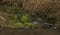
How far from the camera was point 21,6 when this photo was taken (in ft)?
104

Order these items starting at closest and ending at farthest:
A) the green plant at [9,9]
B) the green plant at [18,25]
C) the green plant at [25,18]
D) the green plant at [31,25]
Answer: the green plant at [18,25], the green plant at [31,25], the green plant at [25,18], the green plant at [9,9]

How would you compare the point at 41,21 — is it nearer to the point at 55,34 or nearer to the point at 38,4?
the point at 38,4

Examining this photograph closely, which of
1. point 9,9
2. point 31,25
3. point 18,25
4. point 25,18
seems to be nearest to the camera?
point 18,25

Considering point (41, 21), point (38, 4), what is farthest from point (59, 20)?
point (38, 4)

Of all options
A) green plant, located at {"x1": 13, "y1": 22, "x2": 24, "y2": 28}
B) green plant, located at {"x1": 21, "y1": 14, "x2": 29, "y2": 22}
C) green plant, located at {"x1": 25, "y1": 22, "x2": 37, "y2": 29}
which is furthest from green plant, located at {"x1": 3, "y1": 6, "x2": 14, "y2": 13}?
green plant, located at {"x1": 25, "y1": 22, "x2": 37, "y2": 29}

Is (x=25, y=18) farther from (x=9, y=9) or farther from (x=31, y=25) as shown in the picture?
(x=9, y=9)

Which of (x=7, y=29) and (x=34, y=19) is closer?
(x=7, y=29)

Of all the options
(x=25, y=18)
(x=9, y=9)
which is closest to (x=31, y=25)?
(x=25, y=18)

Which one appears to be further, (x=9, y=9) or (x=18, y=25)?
(x=9, y=9)

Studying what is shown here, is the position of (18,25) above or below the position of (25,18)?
above

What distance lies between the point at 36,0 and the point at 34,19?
14.5ft

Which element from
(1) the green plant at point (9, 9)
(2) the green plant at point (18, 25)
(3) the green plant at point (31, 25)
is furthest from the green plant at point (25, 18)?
(1) the green plant at point (9, 9)

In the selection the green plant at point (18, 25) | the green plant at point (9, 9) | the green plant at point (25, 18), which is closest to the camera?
the green plant at point (18, 25)

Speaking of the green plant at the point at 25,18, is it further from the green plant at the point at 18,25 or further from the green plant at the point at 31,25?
the green plant at the point at 18,25
